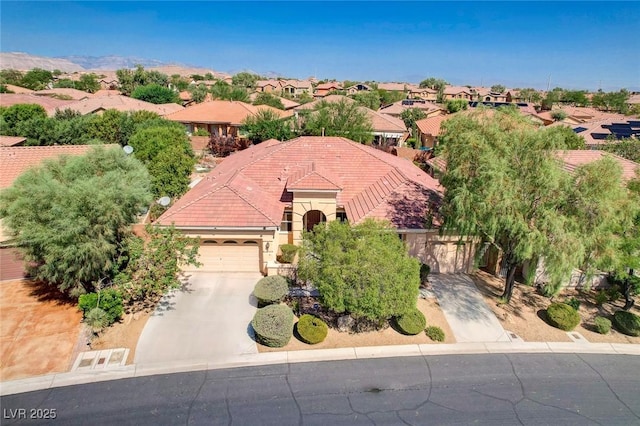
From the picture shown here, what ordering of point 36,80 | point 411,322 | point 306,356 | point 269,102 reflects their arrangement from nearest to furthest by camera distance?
point 306,356
point 411,322
point 269,102
point 36,80

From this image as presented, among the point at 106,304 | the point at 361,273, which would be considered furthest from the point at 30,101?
the point at 361,273

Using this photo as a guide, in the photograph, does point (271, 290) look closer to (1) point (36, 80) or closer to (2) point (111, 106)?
(2) point (111, 106)

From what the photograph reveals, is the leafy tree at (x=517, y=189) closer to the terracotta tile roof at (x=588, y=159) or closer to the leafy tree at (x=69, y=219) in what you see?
the terracotta tile roof at (x=588, y=159)

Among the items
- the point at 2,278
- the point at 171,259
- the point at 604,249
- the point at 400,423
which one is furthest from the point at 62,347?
the point at 604,249

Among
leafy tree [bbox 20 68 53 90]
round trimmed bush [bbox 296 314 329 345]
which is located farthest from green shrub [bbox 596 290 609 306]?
leafy tree [bbox 20 68 53 90]

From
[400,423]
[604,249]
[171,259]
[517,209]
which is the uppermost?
[517,209]

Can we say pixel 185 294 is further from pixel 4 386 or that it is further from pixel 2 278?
pixel 2 278
